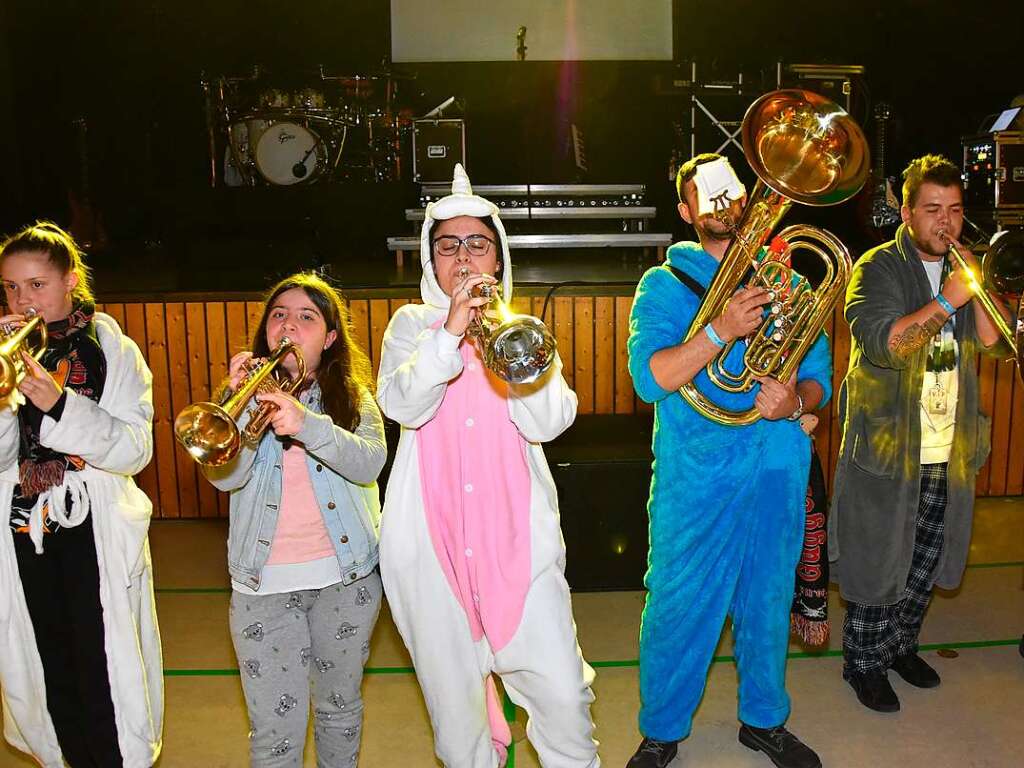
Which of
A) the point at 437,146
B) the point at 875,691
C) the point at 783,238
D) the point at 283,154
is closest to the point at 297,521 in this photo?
the point at 783,238

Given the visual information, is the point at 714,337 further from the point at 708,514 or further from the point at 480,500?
the point at 480,500

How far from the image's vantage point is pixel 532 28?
29.8ft

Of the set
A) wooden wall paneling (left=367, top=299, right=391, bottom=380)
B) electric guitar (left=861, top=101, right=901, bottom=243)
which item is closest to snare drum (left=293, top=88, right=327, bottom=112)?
wooden wall paneling (left=367, top=299, right=391, bottom=380)

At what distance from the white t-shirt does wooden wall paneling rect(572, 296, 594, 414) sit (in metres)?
2.17

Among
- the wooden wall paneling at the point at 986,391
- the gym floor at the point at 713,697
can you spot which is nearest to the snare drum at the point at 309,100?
the gym floor at the point at 713,697

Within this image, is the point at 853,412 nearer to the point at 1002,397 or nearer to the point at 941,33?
the point at 1002,397

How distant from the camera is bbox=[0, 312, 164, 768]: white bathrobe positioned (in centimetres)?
260

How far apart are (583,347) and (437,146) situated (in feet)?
11.0

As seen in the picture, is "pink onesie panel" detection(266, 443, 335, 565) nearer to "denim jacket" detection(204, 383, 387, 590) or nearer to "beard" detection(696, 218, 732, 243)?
"denim jacket" detection(204, 383, 387, 590)

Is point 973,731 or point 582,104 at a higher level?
point 582,104

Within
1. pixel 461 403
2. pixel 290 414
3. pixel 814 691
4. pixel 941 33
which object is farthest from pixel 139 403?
pixel 941 33

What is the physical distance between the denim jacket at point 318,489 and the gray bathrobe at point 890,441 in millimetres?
1740

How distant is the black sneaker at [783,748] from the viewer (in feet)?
9.76

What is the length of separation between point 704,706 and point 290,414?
1.94 metres
